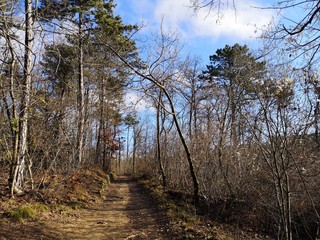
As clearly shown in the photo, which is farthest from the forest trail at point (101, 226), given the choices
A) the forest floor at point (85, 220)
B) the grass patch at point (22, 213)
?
the grass patch at point (22, 213)

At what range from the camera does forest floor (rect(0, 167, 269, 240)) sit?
630cm

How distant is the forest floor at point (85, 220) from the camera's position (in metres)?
6.30

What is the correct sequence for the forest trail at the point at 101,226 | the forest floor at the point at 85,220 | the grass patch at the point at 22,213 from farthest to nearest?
the grass patch at the point at 22,213 → the forest floor at the point at 85,220 → the forest trail at the point at 101,226

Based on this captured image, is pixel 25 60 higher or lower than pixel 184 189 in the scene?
higher

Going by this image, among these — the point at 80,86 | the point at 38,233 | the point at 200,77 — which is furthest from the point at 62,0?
the point at 200,77

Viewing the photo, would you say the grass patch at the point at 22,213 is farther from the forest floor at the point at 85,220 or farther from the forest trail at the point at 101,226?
the forest trail at the point at 101,226

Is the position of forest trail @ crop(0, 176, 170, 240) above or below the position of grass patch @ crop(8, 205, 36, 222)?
below

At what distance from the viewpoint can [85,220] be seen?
7852mm

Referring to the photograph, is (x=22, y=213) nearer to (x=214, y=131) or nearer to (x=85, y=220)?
(x=85, y=220)

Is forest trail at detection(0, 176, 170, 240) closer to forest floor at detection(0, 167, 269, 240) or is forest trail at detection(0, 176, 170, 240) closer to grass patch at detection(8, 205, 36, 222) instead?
forest floor at detection(0, 167, 269, 240)

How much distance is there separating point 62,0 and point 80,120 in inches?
275

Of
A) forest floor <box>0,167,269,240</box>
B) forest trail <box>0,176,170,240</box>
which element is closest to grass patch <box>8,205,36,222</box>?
forest floor <box>0,167,269,240</box>

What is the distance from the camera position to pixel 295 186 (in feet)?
27.2

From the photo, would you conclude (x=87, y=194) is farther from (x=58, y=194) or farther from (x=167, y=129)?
(x=167, y=129)
